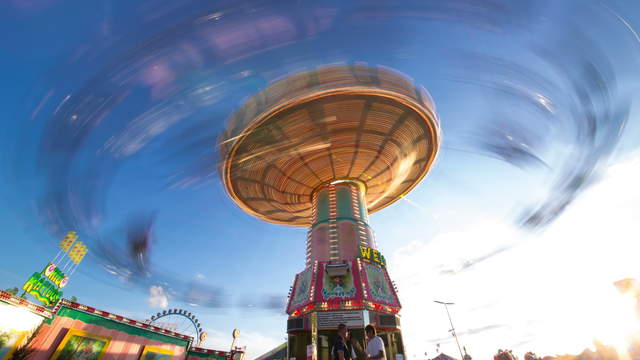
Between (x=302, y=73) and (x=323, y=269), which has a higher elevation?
(x=302, y=73)

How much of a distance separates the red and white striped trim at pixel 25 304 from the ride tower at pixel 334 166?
12.0 meters

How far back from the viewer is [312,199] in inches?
998

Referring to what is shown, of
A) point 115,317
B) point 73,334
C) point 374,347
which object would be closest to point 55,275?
point 115,317

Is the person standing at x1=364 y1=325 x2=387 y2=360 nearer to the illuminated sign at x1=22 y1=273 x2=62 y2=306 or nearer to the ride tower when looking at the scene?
the ride tower

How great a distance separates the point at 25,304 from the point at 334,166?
1877cm

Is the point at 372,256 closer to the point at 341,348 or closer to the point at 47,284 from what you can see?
the point at 341,348

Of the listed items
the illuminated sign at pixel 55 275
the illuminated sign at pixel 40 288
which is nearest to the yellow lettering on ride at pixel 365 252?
the illuminated sign at pixel 40 288

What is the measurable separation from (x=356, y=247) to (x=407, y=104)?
1082 centimetres

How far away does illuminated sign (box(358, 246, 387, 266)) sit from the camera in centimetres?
1881

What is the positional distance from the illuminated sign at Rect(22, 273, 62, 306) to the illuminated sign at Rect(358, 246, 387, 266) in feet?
69.3

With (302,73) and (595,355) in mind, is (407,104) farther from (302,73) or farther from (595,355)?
(595,355)

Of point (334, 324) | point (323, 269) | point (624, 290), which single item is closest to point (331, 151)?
point (323, 269)

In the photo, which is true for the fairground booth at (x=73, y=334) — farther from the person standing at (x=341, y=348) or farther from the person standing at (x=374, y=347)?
the person standing at (x=374, y=347)

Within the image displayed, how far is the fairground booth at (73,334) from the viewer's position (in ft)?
30.1
